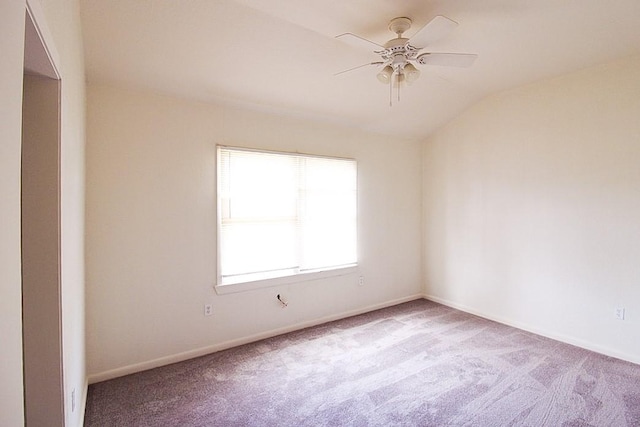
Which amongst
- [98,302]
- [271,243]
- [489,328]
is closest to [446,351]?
[489,328]

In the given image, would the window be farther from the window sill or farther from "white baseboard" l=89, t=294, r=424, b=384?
"white baseboard" l=89, t=294, r=424, b=384

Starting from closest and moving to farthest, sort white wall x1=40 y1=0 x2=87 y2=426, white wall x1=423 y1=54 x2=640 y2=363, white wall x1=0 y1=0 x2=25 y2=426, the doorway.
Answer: white wall x1=0 y1=0 x2=25 y2=426, the doorway, white wall x1=40 y1=0 x2=87 y2=426, white wall x1=423 y1=54 x2=640 y2=363

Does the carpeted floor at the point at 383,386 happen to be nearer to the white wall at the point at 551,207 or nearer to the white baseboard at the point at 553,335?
the white baseboard at the point at 553,335

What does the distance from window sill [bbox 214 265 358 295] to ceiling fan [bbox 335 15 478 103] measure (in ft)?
7.46

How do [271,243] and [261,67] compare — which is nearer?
[261,67]

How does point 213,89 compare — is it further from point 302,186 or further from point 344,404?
point 344,404

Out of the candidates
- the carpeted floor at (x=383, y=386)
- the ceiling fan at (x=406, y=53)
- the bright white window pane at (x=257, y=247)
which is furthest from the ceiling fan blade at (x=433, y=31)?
the carpeted floor at (x=383, y=386)

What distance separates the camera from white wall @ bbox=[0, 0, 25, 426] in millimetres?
678

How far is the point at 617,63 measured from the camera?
2.99 metres

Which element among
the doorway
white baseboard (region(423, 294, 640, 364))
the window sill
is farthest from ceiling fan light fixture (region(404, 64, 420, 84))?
white baseboard (region(423, 294, 640, 364))

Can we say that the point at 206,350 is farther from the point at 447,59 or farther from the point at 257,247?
the point at 447,59

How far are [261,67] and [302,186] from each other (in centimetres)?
142

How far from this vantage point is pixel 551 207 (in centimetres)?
347

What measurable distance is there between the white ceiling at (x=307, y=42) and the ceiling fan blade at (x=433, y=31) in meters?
0.33
